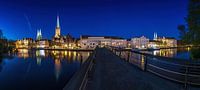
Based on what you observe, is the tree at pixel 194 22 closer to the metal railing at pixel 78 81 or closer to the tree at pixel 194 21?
the tree at pixel 194 21

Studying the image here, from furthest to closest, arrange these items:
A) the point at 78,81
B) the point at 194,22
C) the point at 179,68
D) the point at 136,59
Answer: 1. the point at 194,22
2. the point at 136,59
3. the point at 179,68
4. the point at 78,81

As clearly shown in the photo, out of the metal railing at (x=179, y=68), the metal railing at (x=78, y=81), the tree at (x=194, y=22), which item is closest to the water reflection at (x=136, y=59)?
the metal railing at (x=179, y=68)

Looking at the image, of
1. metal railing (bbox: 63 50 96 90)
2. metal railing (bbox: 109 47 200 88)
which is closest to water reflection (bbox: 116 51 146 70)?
metal railing (bbox: 109 47 200 88)

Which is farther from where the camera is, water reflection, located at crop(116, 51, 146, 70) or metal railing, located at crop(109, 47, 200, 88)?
water reflection, located at crop(116, 51, 146, 70)

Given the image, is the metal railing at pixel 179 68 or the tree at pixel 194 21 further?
the tree at pixel 194 21

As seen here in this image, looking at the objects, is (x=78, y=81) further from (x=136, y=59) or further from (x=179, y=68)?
(x=136, y=59)

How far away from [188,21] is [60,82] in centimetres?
2098

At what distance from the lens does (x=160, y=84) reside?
833 centimetres

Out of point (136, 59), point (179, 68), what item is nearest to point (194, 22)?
point (136, 59)

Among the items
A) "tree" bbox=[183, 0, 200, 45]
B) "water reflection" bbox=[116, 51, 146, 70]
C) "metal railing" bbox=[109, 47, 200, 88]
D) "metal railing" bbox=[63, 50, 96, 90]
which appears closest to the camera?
"metal railing" bbox=[63, 50, 96, 90]

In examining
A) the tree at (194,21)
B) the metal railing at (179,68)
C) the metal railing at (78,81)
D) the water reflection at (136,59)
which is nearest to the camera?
the metal railing at (78,81)

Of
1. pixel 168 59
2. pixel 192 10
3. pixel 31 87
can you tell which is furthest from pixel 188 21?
pixel 168 59

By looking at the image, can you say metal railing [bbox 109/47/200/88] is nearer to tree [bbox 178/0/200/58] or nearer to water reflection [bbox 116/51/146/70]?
water reflection [bbox 116/51/146/70]

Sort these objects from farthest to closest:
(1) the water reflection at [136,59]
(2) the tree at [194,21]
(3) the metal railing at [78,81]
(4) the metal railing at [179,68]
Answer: (2) the tree at [194,21]
(1) the water reflection at [136,59]
(4) the metal railing at [179,68]
(3) the metal railing at [78,81]
